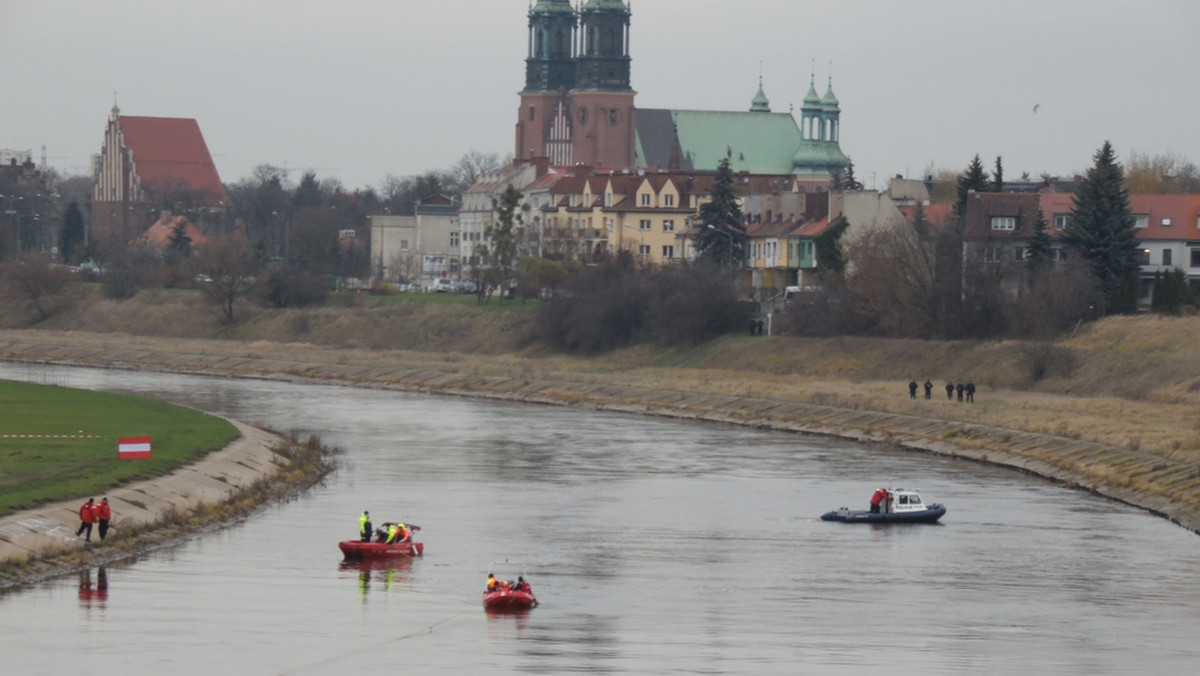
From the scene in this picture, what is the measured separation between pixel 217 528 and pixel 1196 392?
130ft

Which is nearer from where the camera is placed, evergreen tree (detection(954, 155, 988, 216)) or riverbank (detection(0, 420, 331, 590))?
riverbank (detection(0, 420, 331, 590))

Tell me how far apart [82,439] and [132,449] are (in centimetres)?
532

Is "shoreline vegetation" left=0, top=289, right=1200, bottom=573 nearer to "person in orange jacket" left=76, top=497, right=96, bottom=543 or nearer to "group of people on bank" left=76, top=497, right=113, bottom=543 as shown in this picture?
"group of people on bank" left=76, top=497, right=113, bottom=543

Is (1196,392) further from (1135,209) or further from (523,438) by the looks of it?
(1135,209)

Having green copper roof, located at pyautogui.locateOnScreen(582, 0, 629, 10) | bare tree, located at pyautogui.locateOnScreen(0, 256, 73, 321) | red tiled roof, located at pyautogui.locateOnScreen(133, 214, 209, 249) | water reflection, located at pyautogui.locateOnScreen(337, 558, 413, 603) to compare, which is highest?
green copper roof, located at pyautogui.locateOnScreen(582, 0, 629, 10)

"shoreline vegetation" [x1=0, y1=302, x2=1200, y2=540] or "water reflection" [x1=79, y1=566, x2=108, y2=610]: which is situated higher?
"shoreline vegetation" [x1=0, y1=302, x2=1200, y2=540]

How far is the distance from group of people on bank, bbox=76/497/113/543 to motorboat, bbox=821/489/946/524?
1846cm

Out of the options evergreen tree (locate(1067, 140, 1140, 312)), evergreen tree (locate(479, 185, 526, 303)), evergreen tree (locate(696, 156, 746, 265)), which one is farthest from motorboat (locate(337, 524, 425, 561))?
evergreen tree (locate(479, 185, 526, 303))

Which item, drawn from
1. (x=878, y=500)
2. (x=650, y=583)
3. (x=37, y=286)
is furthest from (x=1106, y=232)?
(x=37, y=286)

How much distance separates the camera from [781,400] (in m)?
83.9

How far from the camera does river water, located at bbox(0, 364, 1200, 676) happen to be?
32.6 meters

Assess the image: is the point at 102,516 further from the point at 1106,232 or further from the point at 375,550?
the point at 1106,232

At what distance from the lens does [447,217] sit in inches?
7047

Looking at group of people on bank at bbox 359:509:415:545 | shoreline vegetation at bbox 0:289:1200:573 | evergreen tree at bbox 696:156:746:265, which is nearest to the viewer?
group of people on bank at bbox 359:509:415:545
